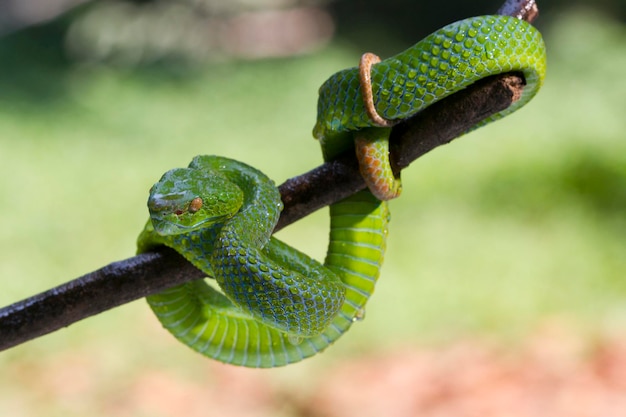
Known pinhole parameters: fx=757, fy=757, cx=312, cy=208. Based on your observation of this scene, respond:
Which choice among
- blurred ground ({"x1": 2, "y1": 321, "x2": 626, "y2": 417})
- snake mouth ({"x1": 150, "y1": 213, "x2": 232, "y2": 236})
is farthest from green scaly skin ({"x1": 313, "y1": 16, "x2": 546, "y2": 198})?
blurred ground ({"x1": 2, "y1": 321, "x2": 626, "y2": 417})

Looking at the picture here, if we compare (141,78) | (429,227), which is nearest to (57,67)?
(141,78)

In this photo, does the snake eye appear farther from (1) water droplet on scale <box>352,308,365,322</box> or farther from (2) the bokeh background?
(2) the bokeh background

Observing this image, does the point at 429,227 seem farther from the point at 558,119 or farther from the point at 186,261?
the point at 186,261

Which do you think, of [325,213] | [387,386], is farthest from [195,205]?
[325,213]

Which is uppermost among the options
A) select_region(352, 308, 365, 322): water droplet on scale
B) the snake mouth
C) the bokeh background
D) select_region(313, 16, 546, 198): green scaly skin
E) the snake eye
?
the bokeh background

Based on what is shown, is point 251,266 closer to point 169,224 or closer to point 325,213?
point 169,224

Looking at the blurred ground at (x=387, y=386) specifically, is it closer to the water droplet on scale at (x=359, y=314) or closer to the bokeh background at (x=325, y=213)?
the bokeh background at (x=325, y=213)
